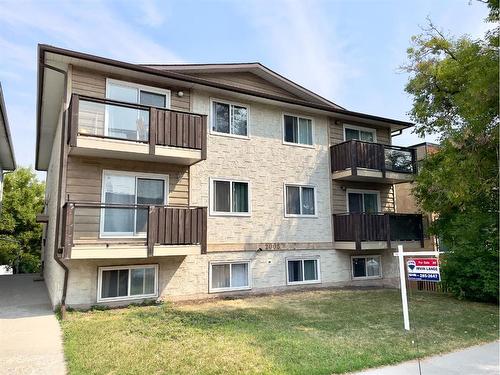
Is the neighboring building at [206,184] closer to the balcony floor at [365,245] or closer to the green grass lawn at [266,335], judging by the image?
the balcony floor at [365,245]

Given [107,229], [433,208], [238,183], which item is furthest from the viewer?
[433,208]

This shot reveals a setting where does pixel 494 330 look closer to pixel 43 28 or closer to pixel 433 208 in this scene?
pixel 433 208

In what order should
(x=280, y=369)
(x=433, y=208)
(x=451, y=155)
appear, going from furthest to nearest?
(x=433, y=208) → (x=451, y=155) → (x=280, y=369)

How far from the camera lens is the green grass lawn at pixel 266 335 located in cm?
568

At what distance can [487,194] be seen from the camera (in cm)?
1177

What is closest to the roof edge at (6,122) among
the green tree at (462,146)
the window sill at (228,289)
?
the window sill at (228,289)

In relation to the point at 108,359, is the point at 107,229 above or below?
above

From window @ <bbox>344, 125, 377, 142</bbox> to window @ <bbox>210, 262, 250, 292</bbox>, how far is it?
722cm

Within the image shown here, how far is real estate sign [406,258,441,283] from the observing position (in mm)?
6148

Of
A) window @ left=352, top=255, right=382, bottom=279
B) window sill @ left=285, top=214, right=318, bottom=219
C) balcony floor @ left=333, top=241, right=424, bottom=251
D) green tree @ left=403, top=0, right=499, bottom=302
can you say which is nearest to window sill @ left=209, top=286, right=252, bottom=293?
window sill @ left=285, top=214, right=318, bottom=219

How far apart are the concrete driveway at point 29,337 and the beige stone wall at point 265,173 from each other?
5.20 metres

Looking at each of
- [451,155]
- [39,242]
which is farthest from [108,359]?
[39,242]

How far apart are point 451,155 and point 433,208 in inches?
121

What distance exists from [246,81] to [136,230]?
25.1 ft
